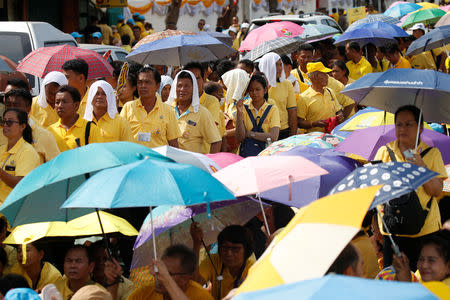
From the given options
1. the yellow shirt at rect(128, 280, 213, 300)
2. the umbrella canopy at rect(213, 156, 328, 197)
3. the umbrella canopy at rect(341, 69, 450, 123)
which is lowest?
the yellow shirt at rect(128, 280, 213, 300)

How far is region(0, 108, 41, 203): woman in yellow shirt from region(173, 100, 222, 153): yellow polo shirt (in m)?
1.98

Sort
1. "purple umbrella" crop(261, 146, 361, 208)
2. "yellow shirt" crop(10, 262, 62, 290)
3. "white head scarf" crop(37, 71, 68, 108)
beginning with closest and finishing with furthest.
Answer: "purple umbrella" crop(261, 146, 361, 208) < "yellow shirt" crop(10, 262, 62, 290) < "white head scarf" crop(37, 71, 68, 108)

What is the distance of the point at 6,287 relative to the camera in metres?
5.38

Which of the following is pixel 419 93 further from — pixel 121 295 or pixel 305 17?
pixel 305 17

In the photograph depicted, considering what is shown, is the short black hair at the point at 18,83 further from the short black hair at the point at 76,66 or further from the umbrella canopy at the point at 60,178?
the umbrella canopy at the point at 60,178

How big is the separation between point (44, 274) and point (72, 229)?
424 millimetres

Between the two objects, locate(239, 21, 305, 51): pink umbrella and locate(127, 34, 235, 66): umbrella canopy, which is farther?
locate(239, 21, 305, 51): pink umbrella

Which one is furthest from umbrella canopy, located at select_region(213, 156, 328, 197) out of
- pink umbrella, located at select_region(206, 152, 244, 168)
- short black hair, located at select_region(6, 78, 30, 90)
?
short black hair, located at select_region(6, 78, 30, 90)

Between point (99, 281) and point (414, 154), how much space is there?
2648mm

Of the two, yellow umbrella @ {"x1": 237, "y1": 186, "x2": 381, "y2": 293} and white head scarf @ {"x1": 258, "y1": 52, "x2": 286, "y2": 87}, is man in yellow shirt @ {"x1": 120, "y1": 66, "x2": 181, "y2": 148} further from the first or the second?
yellow umbrella @ {"x1": 237, "y1": 186, "x2": 381, "y2": 293}

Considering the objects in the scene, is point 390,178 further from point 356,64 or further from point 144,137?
point 356,64

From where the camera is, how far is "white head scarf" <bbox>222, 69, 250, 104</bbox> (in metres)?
9.47

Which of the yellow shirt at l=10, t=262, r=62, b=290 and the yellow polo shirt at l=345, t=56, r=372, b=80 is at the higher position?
the yellow polo shirt at l=345, t=56, r=372, b=80

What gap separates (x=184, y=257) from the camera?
5223 millimetres
